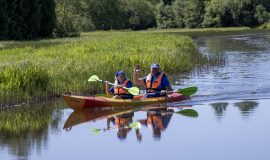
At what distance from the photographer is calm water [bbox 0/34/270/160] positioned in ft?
40.3

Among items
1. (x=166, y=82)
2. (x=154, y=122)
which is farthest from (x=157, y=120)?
(x=166, y=82)

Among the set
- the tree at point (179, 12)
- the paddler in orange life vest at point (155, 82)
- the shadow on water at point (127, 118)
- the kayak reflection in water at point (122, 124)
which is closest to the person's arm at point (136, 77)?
the paddler in orange life vest at point (155, 82)

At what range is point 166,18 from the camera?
365ft

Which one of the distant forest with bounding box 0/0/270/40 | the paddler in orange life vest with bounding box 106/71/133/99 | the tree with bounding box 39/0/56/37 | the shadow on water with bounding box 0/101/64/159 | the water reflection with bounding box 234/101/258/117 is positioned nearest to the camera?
the shadow on water with bounding box 0/101/64/159

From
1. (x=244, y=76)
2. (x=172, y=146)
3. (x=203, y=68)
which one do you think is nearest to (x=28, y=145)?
(x=172, y=146)

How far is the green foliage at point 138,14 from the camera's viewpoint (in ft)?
349

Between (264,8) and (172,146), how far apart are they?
89687 mm

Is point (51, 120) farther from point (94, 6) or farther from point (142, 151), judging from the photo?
point (94, 6)

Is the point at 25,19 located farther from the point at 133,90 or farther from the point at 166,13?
the point at 166,13

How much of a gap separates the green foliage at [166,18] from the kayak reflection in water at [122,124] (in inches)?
3684

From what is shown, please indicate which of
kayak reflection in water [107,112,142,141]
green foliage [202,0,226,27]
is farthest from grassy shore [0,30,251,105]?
green foliage [202,0,226,27]

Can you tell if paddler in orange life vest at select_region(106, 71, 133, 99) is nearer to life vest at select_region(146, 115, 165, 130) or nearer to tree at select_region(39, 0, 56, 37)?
life vest at select_region(146, 115, 165, 130)

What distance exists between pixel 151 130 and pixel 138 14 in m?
93.1

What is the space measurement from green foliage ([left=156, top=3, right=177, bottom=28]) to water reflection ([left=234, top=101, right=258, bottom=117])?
91.4 meters
